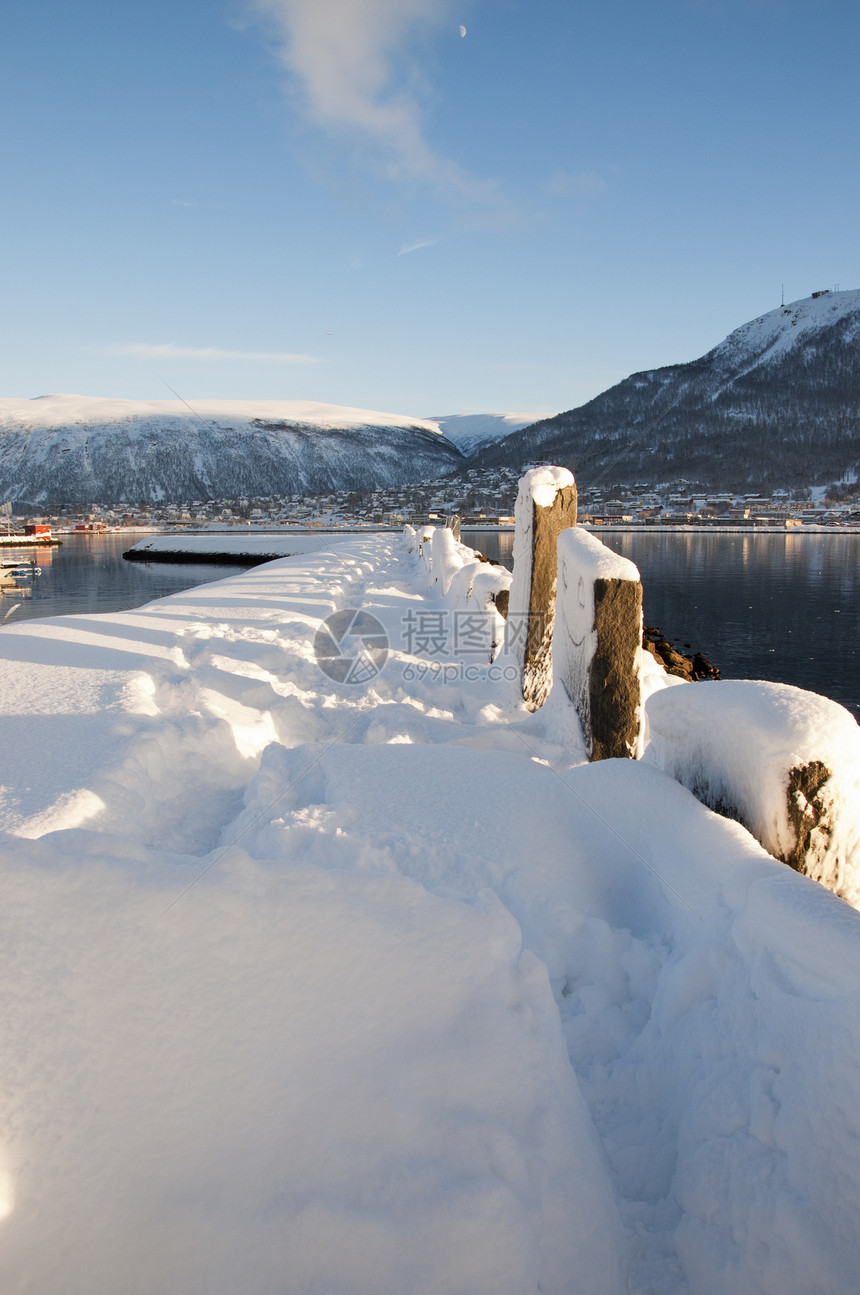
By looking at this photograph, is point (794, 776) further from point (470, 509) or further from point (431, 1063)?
point (470, 509)

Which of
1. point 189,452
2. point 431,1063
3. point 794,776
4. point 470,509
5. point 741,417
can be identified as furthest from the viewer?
point 189,452

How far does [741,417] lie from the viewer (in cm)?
10706

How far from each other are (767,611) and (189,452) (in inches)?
5497

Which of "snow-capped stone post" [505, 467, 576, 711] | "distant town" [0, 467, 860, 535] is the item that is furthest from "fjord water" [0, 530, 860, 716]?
"distant town" [0, 467, 860, 535]

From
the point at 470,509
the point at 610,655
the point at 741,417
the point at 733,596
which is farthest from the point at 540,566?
the point at 741,417

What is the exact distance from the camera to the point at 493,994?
1.91 m

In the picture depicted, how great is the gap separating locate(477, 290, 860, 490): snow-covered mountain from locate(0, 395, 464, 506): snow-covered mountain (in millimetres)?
34081

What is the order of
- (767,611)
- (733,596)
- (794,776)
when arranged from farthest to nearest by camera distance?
1. (733,596)
2. (767,611)
3. (794,776)

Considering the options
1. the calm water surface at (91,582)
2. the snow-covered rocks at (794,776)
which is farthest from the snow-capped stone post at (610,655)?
the calm water surface at (91,582)

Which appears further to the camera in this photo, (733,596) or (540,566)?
(733,596)

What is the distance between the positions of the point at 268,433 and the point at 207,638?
157564mm

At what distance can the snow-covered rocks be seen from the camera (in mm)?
2426

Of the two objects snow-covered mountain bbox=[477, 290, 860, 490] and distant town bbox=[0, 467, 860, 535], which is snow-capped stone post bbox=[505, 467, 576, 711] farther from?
snow-covered mountain bbox=[477, 290, 860, 490]

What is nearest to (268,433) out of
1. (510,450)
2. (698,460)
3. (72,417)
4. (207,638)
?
(72,417)
